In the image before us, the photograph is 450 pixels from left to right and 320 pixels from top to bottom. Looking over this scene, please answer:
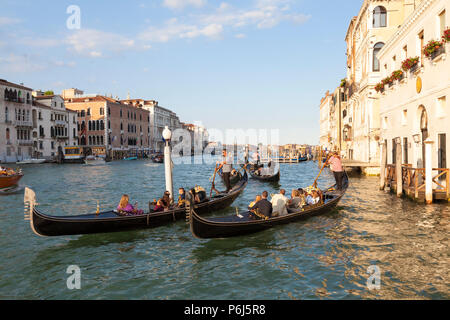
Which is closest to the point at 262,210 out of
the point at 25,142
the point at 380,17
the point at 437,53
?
the point at 437,53

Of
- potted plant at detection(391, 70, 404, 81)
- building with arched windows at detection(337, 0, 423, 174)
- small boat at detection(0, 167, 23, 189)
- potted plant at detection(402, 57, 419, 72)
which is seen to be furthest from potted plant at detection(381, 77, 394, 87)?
small boat at detection(0, 167, 23, 189)

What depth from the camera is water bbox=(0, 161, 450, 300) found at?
18.5 ft

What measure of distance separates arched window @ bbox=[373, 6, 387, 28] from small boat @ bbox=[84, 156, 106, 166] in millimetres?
35407

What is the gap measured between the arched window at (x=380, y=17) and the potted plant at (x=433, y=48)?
42.8 feet

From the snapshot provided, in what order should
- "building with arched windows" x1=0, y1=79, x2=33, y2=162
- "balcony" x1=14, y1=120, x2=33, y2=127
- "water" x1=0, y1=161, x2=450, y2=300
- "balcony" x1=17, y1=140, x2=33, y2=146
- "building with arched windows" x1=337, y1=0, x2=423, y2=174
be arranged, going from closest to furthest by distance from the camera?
"water" x1=0, y1=161, x2=450, y2=300 → "building with arched windows" x1=337, y1=0, x2=423, y2=174 → "building with arched windows" x1=0, y1=79, x2=33, y2=162 → "balcony" x1=14, y1=120, x2=33, y2=127 → "balcony" x1=17, y1=140, x2=33, y2=146

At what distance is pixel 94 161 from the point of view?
163 ft

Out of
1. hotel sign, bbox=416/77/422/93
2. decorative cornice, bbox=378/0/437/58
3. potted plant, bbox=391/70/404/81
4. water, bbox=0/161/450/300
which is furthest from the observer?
potted plant, bbox=391/70/404/81

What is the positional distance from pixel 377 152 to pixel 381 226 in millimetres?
15205

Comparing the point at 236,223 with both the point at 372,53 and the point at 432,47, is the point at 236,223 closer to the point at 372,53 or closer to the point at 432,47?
the point at 432,47

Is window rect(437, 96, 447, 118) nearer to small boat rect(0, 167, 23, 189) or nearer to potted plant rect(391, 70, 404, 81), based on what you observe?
potted plant rect(391, 70, 404, 81)

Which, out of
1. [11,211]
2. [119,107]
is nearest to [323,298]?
[11,211]

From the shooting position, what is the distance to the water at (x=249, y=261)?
18.5ft

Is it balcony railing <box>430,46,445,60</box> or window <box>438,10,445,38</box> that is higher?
window <box>438,10,445,38</box>
